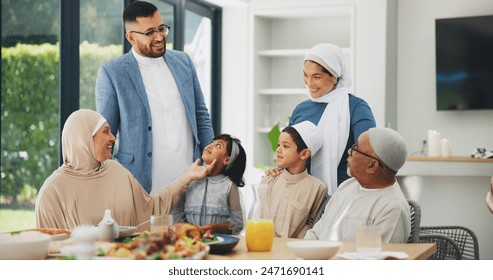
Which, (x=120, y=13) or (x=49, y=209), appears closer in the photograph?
(x=49, y=209)

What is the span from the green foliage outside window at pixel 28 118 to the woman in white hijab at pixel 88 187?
42.6 inches

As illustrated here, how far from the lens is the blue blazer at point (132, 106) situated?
11.7ft

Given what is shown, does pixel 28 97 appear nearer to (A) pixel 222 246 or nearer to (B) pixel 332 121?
(B) pixel 332 121

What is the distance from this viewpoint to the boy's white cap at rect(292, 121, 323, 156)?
3.29 meters

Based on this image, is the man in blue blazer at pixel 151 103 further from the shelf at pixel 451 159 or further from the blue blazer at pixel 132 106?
the shelf at pixel 451 159

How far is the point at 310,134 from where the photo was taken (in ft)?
10.8

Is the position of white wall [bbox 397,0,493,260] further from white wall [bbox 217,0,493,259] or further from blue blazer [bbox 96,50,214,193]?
blue blazer [bbox 96,50,214,193]

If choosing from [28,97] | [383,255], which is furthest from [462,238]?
[28,97]

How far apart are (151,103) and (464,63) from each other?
2.91 metres

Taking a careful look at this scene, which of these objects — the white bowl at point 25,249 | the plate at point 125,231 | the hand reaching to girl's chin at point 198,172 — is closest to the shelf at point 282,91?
the hand reaching to girl's chin at point 198,172

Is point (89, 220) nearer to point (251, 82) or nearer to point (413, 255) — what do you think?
point (413, 255)

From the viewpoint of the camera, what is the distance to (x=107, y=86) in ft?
11.7

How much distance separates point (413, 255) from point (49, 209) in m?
1.34
